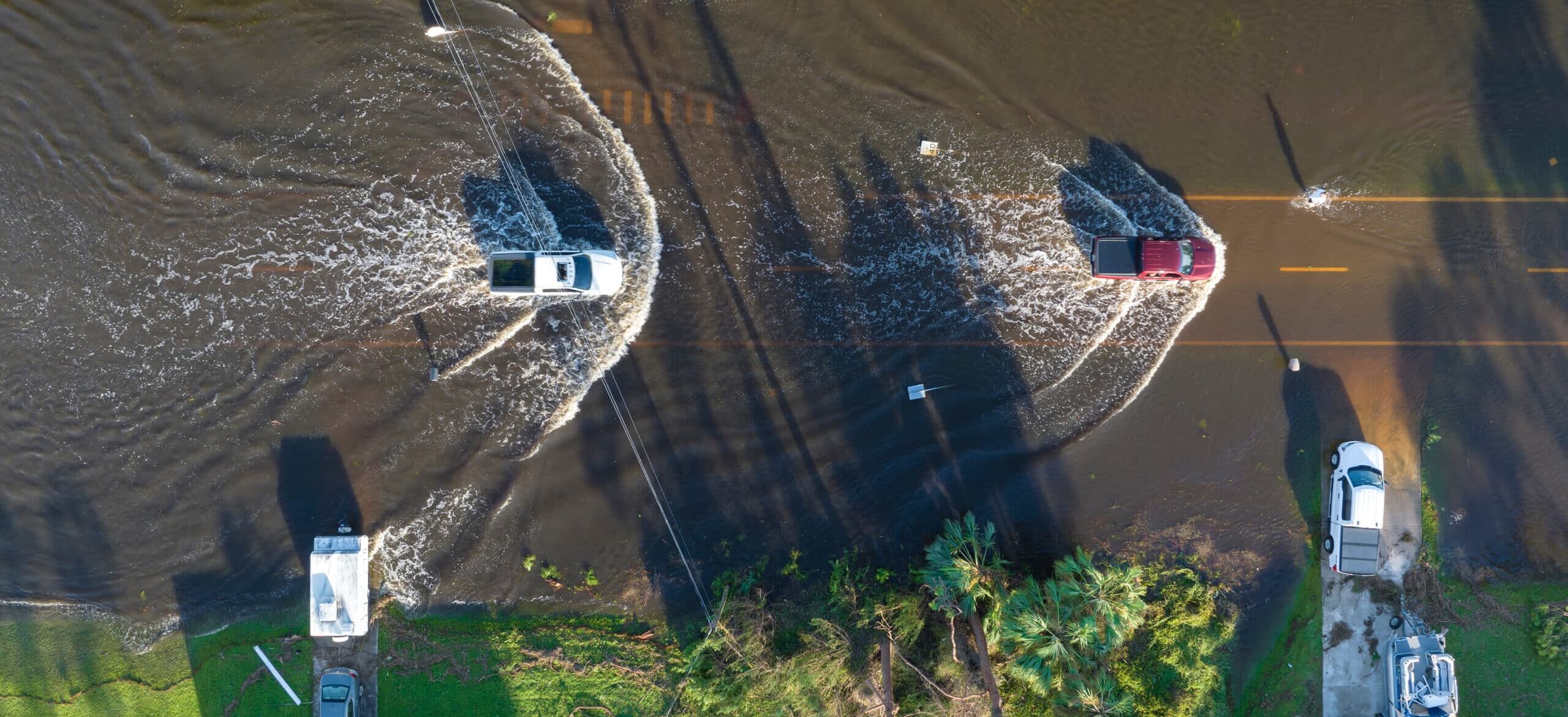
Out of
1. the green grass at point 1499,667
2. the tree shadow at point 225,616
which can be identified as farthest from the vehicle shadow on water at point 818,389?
the green grass at point 1499,667

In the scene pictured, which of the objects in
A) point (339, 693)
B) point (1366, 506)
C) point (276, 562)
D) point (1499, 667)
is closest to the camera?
point (1366, 506)

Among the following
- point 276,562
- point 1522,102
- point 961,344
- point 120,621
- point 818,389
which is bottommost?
point 120,621

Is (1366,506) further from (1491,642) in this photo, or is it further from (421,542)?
(421,542)

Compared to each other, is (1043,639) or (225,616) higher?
(225,616)

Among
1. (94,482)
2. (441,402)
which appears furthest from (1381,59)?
(94,482)

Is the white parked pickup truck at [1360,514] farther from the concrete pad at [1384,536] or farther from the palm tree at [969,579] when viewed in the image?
the palm tree at [969,579]

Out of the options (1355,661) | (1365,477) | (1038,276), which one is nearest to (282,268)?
(1038,276)

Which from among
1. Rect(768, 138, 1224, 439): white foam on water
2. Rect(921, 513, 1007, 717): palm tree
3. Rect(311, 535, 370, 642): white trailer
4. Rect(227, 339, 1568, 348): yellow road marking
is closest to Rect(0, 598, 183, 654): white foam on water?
Rect(311, 535, 370, 642): white trailer
